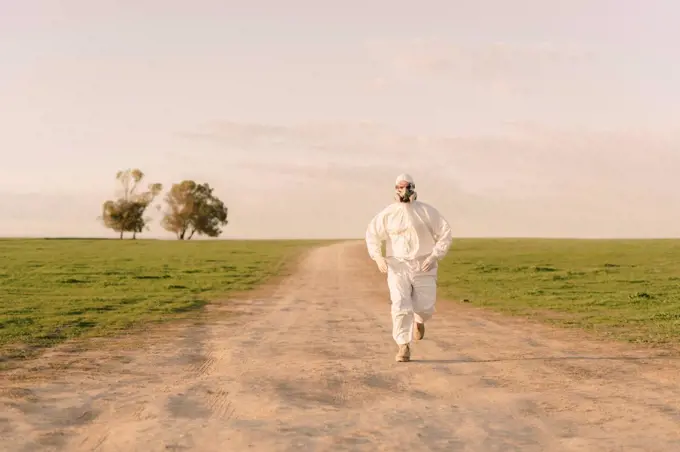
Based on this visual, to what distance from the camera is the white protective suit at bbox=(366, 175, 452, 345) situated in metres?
10.3

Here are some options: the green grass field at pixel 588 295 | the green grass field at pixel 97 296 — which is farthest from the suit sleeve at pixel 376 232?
the green grass field at pixel 97 296

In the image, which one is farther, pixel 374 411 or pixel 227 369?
pixel 227 369

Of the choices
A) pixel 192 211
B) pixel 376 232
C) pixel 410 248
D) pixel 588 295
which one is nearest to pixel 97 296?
pixel 376 232

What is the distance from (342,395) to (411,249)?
3381 mm

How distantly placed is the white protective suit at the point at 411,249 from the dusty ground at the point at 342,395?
87 cm

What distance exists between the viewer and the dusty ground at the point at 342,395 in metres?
6.05

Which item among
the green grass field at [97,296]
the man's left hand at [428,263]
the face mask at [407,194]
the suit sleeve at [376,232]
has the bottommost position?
the green grass field at [97,296]

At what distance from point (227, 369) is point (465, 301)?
46.4 ft

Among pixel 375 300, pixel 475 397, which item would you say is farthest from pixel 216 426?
pixel 375 300

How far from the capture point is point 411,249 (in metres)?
10.6

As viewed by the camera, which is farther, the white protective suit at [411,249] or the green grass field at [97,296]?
the green grass field at [97,296]

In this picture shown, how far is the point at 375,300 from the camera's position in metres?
21.9

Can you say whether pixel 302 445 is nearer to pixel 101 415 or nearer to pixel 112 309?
pixel 101 415

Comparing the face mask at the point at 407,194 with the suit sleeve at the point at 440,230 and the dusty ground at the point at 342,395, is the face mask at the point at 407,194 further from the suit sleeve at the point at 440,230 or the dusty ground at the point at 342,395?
the dusty ground at the point at 342,395
